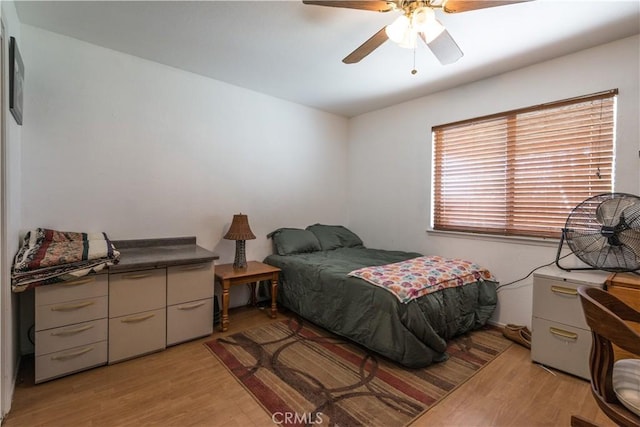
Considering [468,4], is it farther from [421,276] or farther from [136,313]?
[136,313]

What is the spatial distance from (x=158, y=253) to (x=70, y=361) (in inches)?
35.1

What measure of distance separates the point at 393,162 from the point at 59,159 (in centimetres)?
331

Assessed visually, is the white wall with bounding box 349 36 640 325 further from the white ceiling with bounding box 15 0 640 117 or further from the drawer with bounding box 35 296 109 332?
the drawer with bounding box 35 296 109 332

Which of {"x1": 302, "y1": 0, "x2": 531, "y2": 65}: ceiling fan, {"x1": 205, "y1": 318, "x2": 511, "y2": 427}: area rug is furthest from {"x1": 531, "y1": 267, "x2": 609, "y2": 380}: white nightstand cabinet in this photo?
{"x1": 302, "y1": 0, "x2": 531, "y2": 65}: ceiling fan

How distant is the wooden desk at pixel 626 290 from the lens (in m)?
1.78

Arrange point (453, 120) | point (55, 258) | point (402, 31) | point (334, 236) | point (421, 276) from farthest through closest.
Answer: point (334, 236), point (453, 120), point (421, 276), point (55, 258), point (402, 31)

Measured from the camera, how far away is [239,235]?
2883 millimetres

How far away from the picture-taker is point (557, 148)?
2512mm

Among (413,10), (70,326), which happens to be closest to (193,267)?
(70,326)

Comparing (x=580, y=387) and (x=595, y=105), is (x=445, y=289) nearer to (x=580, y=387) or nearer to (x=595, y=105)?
(x=580, y=387)

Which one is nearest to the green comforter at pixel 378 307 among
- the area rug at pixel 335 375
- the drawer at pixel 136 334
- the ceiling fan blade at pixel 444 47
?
the area rug at pixel 335 375

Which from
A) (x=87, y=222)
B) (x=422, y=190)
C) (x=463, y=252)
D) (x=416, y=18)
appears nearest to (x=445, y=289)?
(x=463, y=252)

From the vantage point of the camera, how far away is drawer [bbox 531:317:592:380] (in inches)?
75.8

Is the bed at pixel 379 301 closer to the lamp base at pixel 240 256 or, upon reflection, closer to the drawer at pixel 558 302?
the lamp base at pixel 240 256
